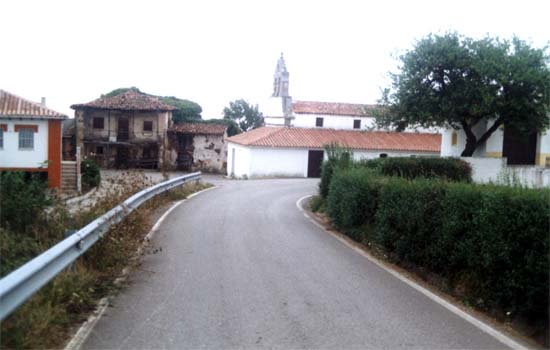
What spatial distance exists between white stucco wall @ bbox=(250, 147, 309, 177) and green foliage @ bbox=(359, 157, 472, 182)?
2134cm

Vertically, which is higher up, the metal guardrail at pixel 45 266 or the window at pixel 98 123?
the window at pixel 98 123

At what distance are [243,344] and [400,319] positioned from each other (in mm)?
2101

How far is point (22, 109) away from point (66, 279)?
3229cm

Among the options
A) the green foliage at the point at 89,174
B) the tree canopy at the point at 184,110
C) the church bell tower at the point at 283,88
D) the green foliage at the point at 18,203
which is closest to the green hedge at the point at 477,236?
the green foliage at the point at 18,203

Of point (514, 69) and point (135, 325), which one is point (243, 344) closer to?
point (135, 325)

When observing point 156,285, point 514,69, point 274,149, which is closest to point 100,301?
point 156,285

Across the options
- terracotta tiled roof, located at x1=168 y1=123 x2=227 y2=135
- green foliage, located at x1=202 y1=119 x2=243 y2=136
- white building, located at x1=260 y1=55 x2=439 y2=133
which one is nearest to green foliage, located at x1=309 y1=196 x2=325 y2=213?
white building, located at x1=260 y1=55 x2=439 y2=133

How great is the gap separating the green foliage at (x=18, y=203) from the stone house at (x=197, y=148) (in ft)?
168

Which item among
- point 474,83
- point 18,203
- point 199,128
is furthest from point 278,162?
point 18,203

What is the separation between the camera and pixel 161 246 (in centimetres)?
1152

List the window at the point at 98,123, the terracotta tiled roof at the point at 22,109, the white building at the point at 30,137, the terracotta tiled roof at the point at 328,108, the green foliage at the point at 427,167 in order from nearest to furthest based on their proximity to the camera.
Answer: the green foliage at the point at 427,167
the terracotta tiled roof at the point at 22,109
the white building at the point at 30,137
the terracotta tiled roof at the point at 328,108
the window at the point at 98,123

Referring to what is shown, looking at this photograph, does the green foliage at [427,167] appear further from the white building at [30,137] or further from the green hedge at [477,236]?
the white building at [30,137]

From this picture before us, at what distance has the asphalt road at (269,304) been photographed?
6.05 metres

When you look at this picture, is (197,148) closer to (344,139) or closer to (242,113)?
(344,139)
